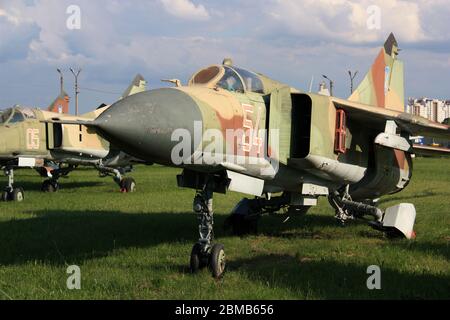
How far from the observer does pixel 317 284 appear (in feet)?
21.0

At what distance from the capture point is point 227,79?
7.55 m

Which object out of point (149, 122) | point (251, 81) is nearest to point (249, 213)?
point (251, 81)

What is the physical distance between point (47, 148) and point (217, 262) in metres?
14.0

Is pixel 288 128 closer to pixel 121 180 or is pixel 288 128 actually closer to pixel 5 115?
pixel 5 115

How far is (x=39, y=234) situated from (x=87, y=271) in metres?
3.74

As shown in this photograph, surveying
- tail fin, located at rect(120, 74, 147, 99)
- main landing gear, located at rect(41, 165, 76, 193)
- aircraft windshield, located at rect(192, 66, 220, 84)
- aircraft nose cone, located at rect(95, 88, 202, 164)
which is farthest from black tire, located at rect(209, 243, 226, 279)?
tail fin, located at rect(120, 74, 147, 99)

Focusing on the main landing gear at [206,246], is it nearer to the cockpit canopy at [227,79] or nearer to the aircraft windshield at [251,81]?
the cockpit canopy at [227,79]

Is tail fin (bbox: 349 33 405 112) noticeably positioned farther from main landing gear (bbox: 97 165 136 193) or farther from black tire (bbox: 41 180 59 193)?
black tire (bbox: 41 180 59 193)

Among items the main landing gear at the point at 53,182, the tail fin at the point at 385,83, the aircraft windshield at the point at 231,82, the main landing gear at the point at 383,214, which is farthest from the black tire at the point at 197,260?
the main landing gear at the point at 53,182

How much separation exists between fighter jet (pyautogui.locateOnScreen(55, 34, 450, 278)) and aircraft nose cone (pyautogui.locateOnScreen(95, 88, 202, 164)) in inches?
0.4

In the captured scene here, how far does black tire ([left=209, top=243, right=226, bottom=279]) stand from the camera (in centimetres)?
679

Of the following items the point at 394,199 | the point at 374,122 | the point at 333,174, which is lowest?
the point at 394,199

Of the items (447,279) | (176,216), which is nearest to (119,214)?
(176,216)
